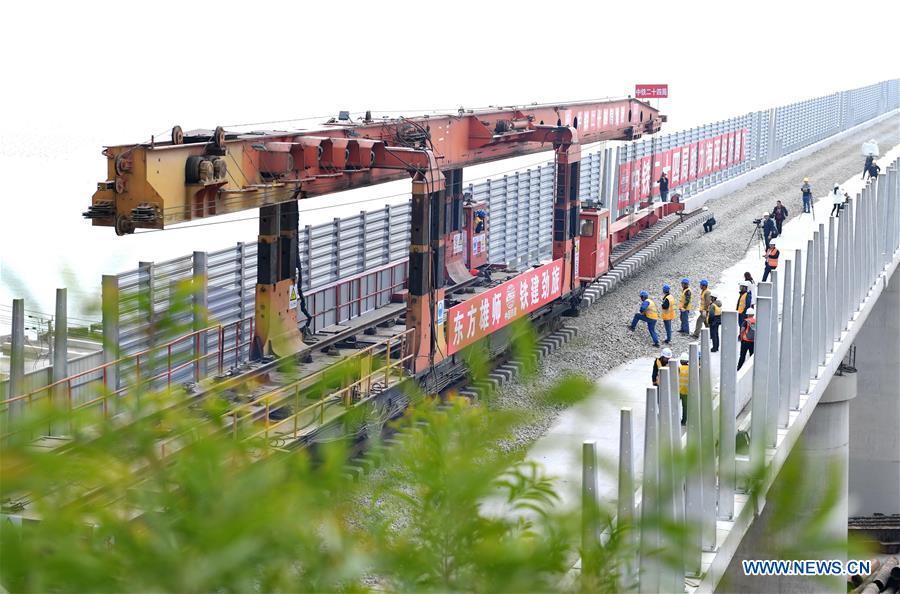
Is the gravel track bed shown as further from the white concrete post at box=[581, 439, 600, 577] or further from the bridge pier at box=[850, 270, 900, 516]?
the bridge pier at box=[850, 270, 900, 516]

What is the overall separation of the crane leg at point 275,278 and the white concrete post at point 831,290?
8.30 metres

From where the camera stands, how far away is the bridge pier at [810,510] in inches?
116

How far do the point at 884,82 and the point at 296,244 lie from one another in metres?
80.5

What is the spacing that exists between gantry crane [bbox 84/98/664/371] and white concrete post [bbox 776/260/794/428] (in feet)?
15.3

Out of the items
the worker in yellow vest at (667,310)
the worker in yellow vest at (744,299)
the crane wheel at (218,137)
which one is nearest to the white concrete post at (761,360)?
the crane wheel at (218,137)

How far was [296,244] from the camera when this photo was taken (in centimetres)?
1775

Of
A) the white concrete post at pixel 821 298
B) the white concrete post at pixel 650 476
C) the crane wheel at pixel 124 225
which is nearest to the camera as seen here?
the white concrete post at pixel 650 476

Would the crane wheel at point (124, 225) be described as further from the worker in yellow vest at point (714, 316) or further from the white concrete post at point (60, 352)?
the worker in yellow vest at point (714, 316)

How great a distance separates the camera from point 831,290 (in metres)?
20.5

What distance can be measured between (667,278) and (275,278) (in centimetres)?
1348

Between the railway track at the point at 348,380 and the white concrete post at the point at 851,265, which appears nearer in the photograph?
the railway track at the point at 348,380

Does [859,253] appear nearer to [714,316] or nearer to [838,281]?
[838,281]

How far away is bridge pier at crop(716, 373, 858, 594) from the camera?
296 cm

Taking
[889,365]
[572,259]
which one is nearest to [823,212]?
[889,365]
